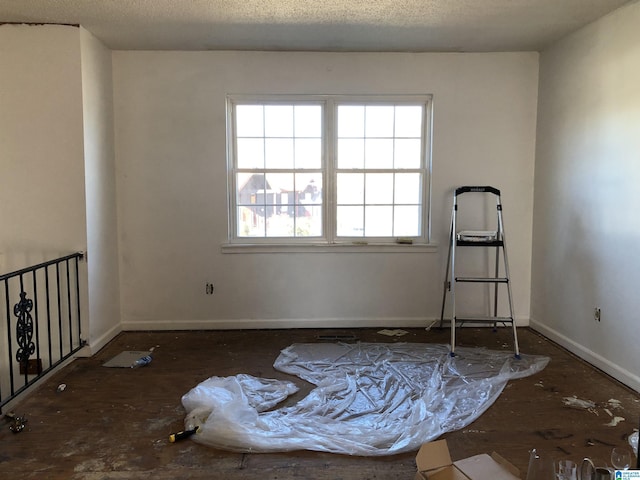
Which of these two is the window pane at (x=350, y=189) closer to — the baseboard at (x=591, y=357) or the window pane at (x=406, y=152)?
the window pane at (x=406, y=152)

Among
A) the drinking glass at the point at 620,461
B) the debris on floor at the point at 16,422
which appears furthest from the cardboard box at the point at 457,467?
the debris on floor at the point at 16,422

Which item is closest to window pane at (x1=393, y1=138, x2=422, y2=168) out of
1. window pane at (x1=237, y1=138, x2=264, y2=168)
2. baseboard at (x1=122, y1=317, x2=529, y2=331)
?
window pane at (x1=237, y1=138, x2=264, y2=168)

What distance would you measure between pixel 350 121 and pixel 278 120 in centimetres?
67

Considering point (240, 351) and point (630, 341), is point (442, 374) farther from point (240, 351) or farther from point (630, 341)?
point (240, 351)

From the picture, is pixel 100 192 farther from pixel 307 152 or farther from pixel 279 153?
pixel 307 152

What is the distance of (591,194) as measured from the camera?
3395 mm

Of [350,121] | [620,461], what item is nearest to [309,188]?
[350,121]

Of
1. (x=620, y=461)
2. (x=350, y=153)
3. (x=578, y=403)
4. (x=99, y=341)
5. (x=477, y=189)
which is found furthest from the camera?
(x=350, y=153)

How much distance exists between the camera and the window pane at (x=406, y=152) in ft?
14.0

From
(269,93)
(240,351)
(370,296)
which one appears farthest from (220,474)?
(269,93)

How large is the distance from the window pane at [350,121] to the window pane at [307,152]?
0.79ft

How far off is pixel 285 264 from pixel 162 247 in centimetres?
114

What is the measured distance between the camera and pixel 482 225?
4.25m

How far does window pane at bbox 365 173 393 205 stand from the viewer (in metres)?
4.28
